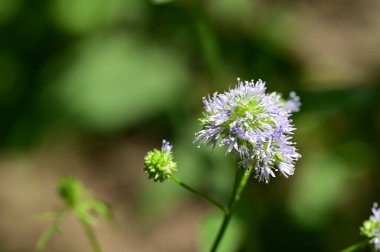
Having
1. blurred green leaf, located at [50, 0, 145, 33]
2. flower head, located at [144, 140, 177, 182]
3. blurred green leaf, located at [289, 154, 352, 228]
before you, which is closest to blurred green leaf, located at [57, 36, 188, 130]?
blurred green leaf, located at [50, 0, 145, 33]

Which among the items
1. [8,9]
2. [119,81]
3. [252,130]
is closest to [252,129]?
[252,130]

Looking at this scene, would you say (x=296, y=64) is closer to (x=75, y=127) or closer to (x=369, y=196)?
(x=369, y=196)

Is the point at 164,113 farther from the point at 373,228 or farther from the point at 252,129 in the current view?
the point at 252,129

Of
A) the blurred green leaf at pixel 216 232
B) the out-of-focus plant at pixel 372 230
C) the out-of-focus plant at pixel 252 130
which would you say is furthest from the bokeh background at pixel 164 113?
the out-of-focus plant at pixel 252 130

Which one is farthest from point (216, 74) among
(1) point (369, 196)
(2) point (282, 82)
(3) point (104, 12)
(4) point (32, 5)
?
(4) point (32, 5)

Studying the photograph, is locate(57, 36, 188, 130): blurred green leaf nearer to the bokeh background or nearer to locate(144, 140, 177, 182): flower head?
the bokeh background

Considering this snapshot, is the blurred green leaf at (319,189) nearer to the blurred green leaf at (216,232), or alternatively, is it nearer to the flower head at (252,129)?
the blurred green leaf at (216,232)
